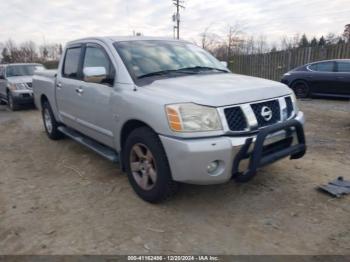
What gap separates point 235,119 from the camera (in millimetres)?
3197

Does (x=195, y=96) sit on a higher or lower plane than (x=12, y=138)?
higher

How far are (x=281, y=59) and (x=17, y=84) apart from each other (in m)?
11.8

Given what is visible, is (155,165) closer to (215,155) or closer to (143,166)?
(143,166)

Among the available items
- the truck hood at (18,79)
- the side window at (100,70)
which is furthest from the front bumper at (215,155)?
the truck hood at (18,79)

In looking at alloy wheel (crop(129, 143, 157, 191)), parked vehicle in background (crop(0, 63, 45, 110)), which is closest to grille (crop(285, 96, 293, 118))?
alloy wheel (crop(129, 143, 157, 191))

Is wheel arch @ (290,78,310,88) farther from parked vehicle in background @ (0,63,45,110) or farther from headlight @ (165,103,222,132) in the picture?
headlight @ (165,103,222,132)

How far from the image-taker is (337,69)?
11094mm

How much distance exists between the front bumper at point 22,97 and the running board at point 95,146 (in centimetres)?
610

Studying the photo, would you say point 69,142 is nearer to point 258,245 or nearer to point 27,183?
point 27,183

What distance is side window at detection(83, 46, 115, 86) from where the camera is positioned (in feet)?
13.1

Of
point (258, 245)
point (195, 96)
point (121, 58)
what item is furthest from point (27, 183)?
point (258, 245)

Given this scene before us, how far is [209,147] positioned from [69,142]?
4.23 m

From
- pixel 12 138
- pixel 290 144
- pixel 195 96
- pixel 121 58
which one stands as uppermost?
pixel 121 58

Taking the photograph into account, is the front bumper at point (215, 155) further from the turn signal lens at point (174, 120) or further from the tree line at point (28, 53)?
the tree line at point (28, 53)
